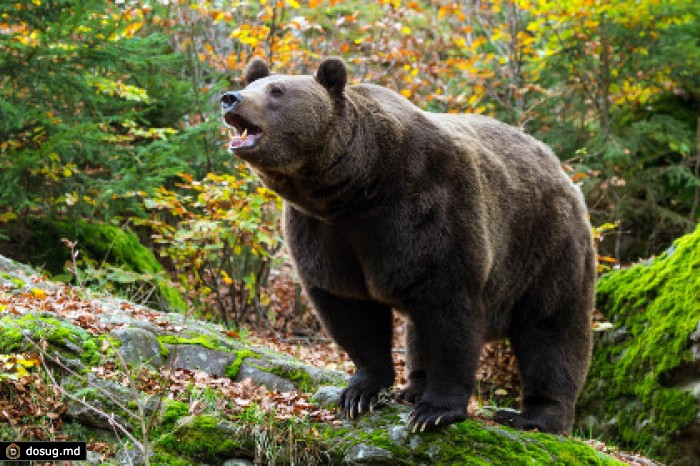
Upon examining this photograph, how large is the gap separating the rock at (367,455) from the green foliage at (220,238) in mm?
4588

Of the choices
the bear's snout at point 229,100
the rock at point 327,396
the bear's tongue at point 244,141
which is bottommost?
the rock at point 327,396

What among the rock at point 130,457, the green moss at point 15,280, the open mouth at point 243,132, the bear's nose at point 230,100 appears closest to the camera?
the rock at point 130,457

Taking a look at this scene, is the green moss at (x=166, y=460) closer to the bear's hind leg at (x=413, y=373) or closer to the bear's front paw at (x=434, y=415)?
the bear's front paw at (x=434, y=415)

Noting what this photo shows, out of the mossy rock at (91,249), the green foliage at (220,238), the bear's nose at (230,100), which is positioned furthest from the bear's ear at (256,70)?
the mossy rock at (91,249)

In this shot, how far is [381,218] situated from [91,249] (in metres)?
6.01

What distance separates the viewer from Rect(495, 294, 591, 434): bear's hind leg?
6.54 m

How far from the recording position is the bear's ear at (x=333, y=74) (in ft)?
17.5

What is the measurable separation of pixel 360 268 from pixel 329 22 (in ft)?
37.1

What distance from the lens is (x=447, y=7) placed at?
13.5 metres

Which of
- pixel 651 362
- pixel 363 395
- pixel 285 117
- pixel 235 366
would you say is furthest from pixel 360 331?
pixel 651 362

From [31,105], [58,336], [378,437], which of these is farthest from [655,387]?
[31,105]

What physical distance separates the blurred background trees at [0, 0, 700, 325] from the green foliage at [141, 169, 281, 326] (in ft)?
0.11

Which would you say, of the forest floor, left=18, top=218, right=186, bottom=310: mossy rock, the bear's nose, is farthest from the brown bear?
left=18, top=218, right=186, bottom=310: mossy rock

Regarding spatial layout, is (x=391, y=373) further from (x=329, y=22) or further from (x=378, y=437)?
(x=329, y=22)
